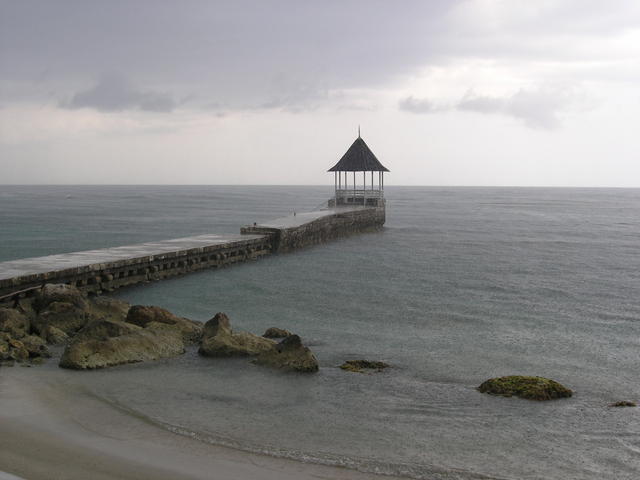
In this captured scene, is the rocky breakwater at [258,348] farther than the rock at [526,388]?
Yes

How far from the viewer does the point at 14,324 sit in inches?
582

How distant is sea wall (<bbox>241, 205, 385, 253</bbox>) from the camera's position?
1410 inches

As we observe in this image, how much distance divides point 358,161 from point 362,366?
40.1 m

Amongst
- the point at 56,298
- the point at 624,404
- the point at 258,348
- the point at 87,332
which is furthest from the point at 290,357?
the point at 56,298

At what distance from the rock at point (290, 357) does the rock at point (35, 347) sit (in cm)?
428

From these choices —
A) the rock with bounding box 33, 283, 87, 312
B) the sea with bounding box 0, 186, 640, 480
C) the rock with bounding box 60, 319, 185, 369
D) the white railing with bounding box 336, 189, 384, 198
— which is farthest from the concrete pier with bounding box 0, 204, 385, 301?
the white railing with bounding box 336, 189, 384, 198

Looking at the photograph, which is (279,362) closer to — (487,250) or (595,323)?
(595,323)

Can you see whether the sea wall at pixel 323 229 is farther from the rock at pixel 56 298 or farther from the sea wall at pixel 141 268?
the rock at pixel 56 298

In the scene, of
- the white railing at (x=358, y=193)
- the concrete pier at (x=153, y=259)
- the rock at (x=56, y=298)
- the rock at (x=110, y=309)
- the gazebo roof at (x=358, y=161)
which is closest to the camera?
the rock at (x=110, y=309)

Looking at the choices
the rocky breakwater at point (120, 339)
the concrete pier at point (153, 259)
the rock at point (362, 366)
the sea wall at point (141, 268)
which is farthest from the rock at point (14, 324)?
the rock at point (362, 366)

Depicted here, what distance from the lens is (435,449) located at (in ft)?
31.1

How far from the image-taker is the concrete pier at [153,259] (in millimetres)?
20727

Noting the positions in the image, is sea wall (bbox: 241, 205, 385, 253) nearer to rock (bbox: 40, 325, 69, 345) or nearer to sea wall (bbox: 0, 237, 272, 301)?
sea wall (bbox: 0, 237, 272, 301)

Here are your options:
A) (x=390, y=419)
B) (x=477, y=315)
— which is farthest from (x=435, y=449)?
(x=477, y=315)
